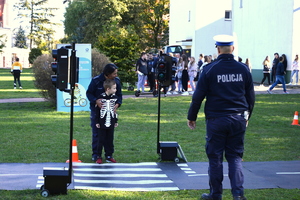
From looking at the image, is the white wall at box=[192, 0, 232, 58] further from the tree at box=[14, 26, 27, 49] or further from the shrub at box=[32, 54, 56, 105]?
the tree at box=[14, 26, 27, 49]

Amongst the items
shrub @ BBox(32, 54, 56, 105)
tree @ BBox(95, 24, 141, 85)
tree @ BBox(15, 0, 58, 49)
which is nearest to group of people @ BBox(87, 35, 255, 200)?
shrub @ BBox(32, 54, 56, 105)

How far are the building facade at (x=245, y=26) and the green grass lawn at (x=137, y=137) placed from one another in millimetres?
5789

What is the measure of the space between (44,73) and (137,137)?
6645 millimetres

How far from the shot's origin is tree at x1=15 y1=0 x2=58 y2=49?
10194cm

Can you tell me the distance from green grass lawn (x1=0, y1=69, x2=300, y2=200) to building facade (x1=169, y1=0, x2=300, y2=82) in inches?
228

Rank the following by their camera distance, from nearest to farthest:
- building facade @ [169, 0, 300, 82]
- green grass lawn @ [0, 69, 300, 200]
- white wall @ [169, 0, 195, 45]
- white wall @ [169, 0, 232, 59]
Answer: green grass lawn @ [0, 69, 300, 200]
building facade @ [169, 0, 300, 82]
white wall @ [169, 0, 232, 59]
white wall @ [169, 0, 195, 45]

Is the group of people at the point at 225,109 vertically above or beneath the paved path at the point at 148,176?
above

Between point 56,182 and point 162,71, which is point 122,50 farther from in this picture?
point 56,182

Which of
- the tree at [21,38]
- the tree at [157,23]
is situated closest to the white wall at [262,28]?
the tree at [157,23]

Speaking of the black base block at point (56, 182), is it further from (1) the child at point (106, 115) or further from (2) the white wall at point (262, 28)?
(2) the white wall at point (262, 28)

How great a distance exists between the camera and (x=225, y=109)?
6418 mm

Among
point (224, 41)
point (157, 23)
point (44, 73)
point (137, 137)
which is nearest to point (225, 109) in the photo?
point (224, 41)

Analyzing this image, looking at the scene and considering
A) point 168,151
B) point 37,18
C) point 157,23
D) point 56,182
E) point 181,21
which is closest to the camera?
point 56,182

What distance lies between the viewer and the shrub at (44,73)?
18.0m
